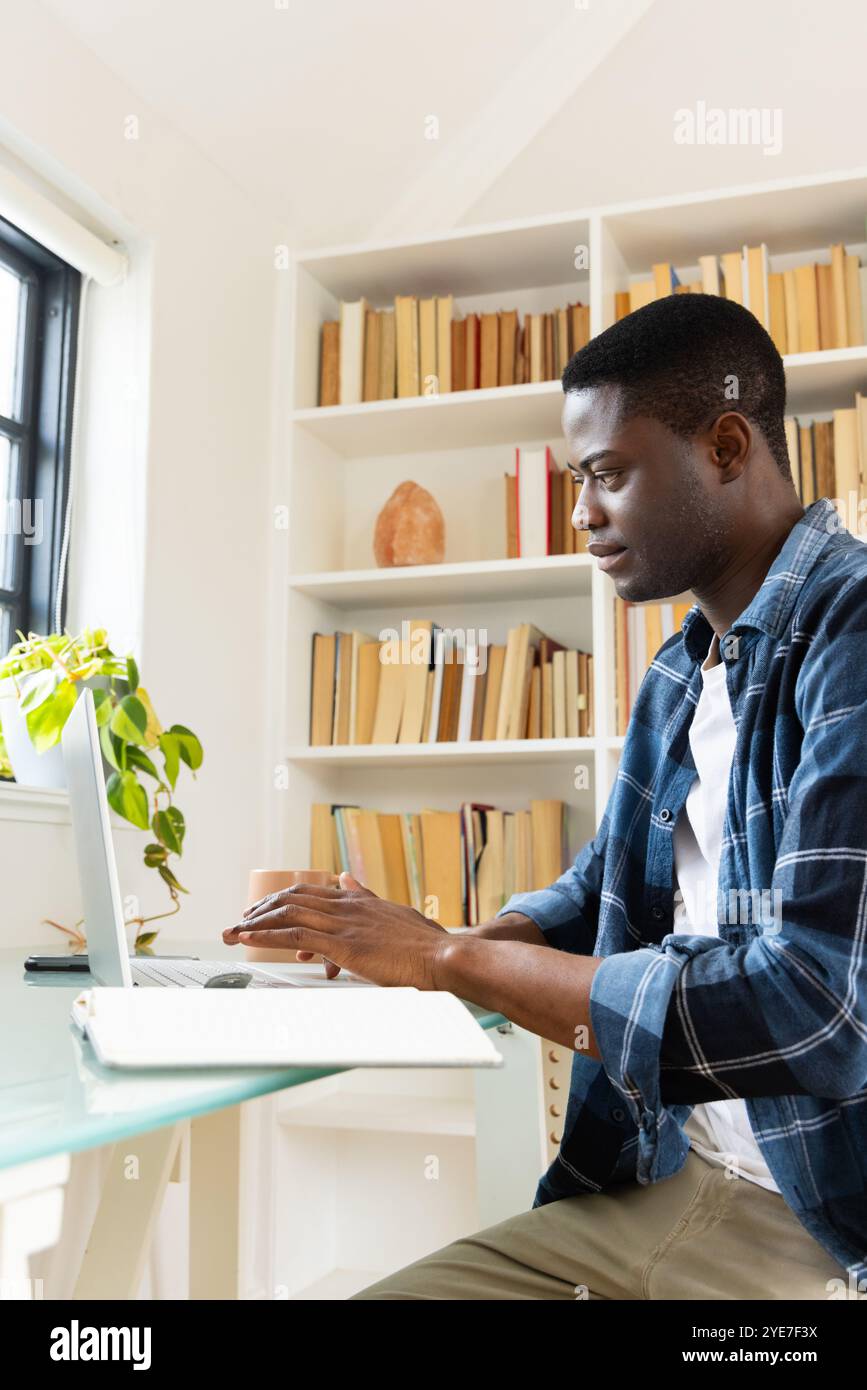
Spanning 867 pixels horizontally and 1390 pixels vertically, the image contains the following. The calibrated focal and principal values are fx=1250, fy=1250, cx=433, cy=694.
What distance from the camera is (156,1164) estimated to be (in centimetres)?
110

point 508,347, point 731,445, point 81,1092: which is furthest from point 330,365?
point 81,1092

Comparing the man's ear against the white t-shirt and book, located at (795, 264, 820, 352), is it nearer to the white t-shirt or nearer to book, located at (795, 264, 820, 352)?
the white t-shirt

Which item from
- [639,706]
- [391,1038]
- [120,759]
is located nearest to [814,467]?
[639,706]

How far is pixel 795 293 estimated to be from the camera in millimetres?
2436

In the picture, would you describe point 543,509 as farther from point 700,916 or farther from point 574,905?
A: point 700,916

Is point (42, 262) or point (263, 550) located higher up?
point (42, 262)

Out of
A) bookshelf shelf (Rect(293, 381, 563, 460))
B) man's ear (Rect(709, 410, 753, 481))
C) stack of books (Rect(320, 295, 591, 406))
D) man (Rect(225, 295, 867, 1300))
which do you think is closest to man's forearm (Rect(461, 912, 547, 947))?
man (Rect(225, 295, 867, 1300))

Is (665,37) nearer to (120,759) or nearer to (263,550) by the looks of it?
(263,550)

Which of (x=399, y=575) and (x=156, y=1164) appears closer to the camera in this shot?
(x=156, y=1164)

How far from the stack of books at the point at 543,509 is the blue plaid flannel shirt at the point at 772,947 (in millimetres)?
1272

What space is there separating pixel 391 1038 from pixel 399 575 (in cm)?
186

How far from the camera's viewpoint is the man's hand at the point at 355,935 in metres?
0.96

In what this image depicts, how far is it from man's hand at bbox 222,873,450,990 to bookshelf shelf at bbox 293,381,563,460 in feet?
5.37

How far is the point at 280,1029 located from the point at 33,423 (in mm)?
1792
